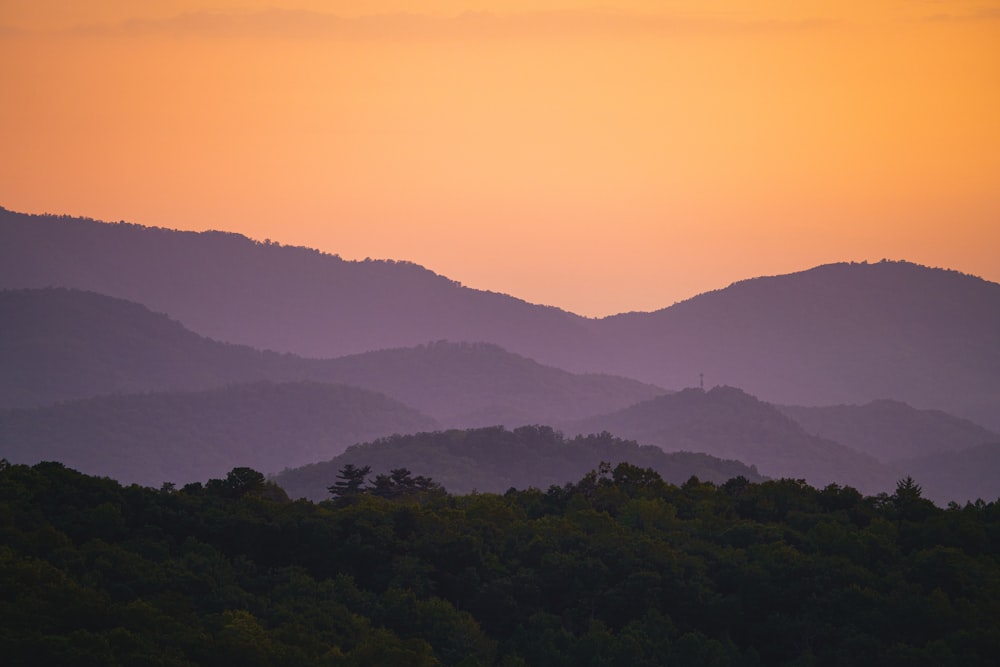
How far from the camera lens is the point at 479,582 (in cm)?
7512

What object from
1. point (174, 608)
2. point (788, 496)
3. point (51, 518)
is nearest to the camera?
point (174, 608)

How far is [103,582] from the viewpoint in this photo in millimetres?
65562

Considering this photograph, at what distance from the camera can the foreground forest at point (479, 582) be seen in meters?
61.3

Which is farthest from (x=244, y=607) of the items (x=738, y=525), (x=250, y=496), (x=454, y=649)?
(x=738, y=525)

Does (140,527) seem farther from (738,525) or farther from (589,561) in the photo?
(738,525)

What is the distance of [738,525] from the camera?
83062 mm

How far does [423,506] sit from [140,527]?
20947 millimetres

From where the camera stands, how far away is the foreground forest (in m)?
61.3

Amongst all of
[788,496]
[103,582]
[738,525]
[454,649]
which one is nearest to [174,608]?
[103,582]

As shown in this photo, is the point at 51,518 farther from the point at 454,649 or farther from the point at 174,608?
the point at 454,649

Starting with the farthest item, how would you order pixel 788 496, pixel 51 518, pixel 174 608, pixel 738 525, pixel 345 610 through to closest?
pixel 788 496, pixel 738 525, pixel 51 518, pixel 345 610, pixel 174 608

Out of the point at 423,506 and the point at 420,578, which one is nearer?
the point at 420,578

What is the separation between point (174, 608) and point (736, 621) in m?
26.1

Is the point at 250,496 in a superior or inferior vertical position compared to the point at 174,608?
superior
